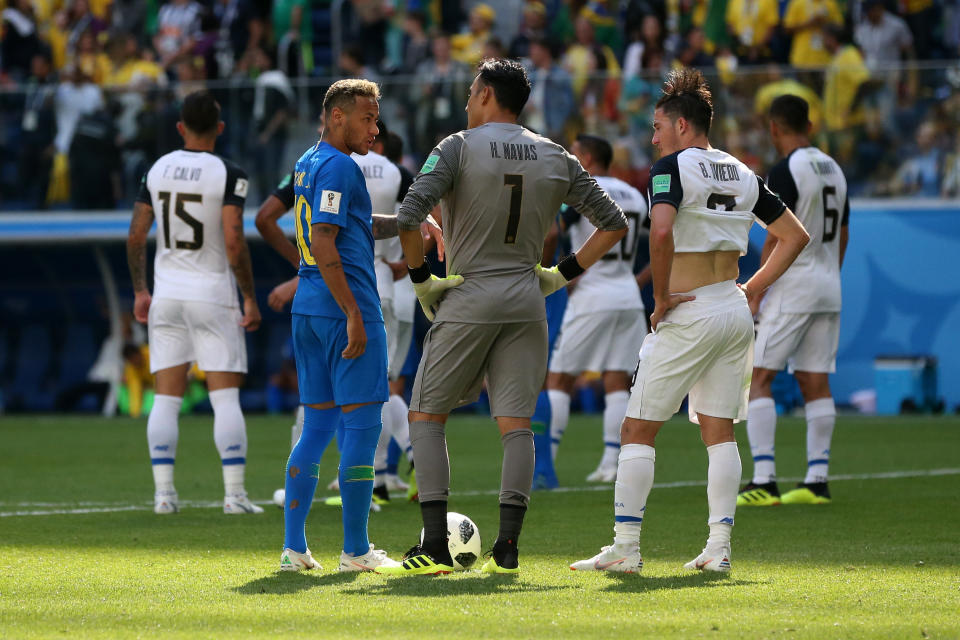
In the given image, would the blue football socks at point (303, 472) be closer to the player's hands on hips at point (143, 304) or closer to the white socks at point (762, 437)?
the player's hands on hips at point (143, 304)

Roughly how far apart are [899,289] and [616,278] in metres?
8.20

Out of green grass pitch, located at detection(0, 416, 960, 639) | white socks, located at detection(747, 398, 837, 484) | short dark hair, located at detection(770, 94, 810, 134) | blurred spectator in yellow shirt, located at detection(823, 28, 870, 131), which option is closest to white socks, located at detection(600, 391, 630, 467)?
green grass pitch, located at detection(0, 416, 960, 639)

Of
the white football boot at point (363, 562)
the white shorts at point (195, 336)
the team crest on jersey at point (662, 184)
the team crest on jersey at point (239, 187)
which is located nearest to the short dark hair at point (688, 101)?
the team crest on jersey at point (662, 184)

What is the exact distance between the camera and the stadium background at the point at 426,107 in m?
17.4

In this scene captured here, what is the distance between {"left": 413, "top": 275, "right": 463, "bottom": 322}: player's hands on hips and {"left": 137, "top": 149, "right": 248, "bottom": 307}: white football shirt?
2.99 meters

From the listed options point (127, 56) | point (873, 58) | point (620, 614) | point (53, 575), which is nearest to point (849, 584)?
point (620, 614)

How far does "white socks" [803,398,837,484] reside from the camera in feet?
31.4

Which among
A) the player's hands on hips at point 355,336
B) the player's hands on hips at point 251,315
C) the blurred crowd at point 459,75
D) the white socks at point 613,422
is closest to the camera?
the player's hands on hips at point 355,336

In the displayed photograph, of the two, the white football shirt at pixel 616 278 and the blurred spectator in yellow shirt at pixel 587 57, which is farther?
the blurred spectator in yellow shirt at pixel 587 57

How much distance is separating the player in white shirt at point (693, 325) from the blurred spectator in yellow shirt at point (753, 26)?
12.6 metres

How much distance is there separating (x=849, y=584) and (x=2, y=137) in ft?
52.5

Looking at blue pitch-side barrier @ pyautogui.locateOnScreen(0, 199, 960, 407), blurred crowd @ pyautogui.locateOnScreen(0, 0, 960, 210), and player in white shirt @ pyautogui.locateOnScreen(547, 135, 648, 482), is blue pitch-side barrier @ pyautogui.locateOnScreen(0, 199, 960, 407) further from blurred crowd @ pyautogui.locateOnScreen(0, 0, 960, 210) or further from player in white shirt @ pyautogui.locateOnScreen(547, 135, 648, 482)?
player in white shirt @ pyautogui.locateOnScreen(547, 135, 648, 482)

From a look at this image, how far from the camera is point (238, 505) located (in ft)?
29.6

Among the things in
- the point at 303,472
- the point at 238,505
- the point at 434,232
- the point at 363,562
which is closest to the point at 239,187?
the point at 238,505
